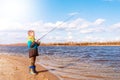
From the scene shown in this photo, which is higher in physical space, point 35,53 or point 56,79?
point 35,53

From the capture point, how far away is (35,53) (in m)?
12.2

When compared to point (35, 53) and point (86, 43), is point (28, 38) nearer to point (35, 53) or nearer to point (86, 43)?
point (35, 53)

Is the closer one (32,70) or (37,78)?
(37,78)

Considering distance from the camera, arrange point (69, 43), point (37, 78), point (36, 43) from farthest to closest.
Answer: point (69, 43) < point (36, 43) < point (37, 78)

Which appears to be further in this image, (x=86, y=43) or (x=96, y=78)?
(x=86, y=43)

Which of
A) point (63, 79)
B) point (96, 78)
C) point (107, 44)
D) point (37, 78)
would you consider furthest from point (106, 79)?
point (107, 44)

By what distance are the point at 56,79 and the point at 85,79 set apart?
56.4 inches

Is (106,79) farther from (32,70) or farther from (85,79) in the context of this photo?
(32,70)

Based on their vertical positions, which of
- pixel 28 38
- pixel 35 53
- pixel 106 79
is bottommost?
pixel 106 79

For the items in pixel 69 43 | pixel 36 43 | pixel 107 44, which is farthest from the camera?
pixel 69 43

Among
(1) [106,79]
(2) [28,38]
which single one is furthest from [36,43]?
(1) [106,79]

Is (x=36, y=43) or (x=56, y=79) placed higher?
(x=36, y=43)

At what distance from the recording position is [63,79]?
11.7m

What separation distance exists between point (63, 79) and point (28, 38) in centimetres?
264
